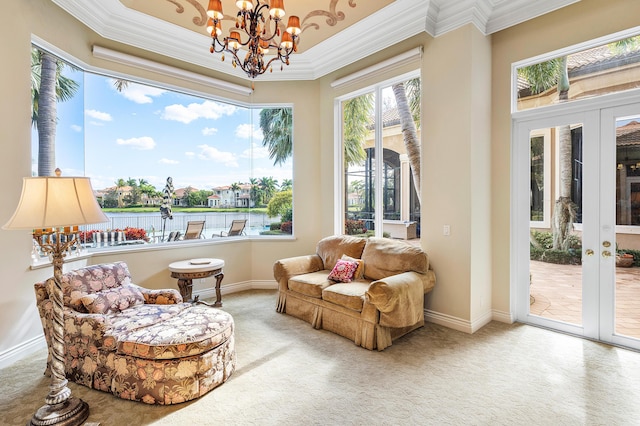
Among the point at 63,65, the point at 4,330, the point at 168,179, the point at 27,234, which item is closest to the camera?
the point at 4,330

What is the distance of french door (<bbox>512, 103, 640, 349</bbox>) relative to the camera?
295 centimetres

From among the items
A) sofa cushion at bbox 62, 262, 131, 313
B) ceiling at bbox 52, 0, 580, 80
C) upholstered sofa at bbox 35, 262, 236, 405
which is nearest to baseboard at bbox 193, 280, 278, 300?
sofa cushion at bbox 62, 262, 131, 313

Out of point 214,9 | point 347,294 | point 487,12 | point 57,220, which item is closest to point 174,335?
point 57,220

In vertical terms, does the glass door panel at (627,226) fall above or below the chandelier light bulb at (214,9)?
below

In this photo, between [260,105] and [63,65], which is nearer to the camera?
[63,65]

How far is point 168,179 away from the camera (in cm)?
445

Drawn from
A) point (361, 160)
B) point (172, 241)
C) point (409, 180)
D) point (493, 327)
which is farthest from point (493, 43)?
point (172, 241)

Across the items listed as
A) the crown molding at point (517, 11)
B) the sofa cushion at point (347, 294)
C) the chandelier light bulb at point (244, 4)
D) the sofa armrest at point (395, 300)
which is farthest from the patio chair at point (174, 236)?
the crown molding at point (517, 11)

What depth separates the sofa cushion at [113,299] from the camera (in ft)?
8.33

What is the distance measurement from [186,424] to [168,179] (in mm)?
3363

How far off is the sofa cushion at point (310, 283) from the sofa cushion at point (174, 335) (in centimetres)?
116

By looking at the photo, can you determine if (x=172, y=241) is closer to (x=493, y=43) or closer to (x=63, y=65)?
(x=63, y=65)

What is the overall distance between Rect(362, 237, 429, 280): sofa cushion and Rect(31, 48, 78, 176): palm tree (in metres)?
3.66

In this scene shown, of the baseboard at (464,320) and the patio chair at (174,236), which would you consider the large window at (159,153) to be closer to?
the patio chair at (174,236)
